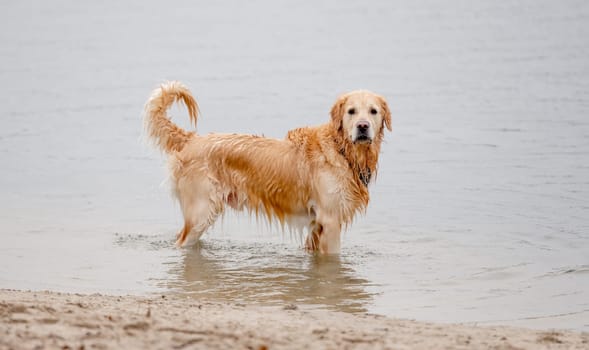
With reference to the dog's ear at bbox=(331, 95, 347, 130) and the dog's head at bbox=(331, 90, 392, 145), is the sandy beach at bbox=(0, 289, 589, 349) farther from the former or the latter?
the dog's ear at bbox=(331, 95, 347, 130)

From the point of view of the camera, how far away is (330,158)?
30.1ft

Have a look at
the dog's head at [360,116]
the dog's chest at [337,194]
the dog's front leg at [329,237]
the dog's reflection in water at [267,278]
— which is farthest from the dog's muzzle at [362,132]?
the dog's reflection in water at [267,278]

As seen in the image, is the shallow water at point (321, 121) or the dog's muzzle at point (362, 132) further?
the dog's muzzle at point (362, 132)

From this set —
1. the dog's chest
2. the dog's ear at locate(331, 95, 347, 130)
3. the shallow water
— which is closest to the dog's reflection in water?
the shallow water

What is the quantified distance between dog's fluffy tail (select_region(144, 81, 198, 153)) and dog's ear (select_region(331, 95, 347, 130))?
4.71ft

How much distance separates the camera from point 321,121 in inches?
655

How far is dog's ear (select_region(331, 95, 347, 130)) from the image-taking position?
29.6 ft

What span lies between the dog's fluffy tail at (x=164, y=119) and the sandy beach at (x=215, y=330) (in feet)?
9.80

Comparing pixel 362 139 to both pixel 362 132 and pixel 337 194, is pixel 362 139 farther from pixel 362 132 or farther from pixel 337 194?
pixel 337 194

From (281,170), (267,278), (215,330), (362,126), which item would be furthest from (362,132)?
(215,330)

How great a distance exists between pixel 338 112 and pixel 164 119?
1701 millimetres

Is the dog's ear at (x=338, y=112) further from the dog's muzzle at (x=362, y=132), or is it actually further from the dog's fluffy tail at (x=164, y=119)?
the dog's fluffy tail at (x=164, y=119)

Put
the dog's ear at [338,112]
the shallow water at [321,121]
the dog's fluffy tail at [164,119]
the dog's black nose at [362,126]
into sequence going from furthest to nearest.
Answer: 1. the dog's fluffy tail at [164,119]
2. the dog's ear at [338,112]
3. the dog's black nose at [362,126]
4. the shallow water at [321,121]

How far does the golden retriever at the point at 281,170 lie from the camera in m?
9.16
